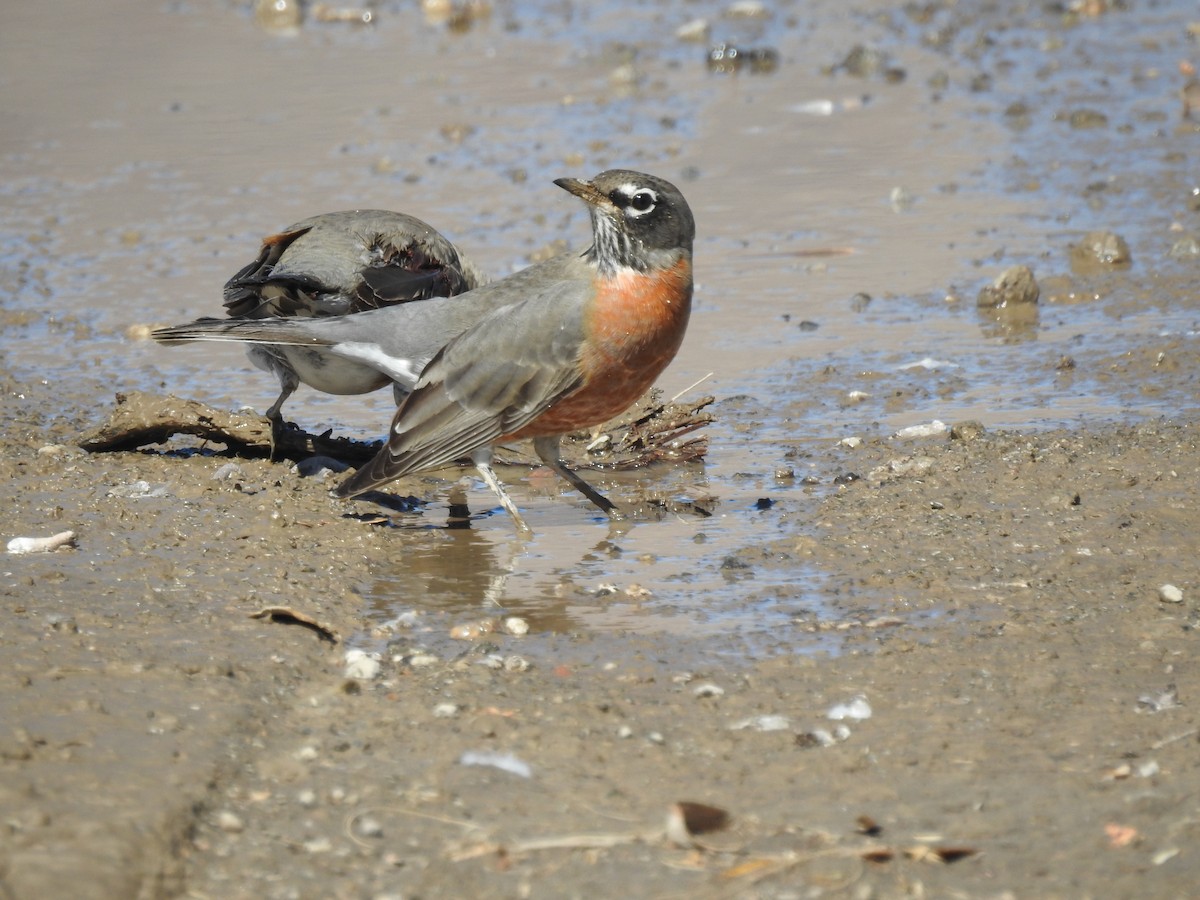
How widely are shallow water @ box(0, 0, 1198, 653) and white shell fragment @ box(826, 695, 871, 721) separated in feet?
1.71

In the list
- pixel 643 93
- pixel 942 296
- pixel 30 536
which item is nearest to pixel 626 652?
pixel 30 536

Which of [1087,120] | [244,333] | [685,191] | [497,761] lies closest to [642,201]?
[244,333]

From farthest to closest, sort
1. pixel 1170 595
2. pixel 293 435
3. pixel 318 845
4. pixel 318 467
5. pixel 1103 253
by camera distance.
Result: pixel 1103 253 < pixel 293 435 < pixel 318 467 < pixel 1170 595 < pixel 318 845

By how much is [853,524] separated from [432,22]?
Result: 1298 centimetres

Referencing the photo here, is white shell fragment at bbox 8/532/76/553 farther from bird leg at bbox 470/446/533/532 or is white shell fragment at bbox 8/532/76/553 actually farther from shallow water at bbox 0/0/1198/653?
Result: bird leg at bbox 470/446/533/532

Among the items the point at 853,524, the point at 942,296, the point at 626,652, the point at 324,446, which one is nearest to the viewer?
the point at 626,652

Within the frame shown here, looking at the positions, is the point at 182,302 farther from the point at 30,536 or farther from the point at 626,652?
the point at 626,652

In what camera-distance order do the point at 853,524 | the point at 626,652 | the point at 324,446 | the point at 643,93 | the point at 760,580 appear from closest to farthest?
1. the point at 626,652
2. the point at 760,580
3. the point at 853,524
4. the point at 324,446
5. the point at 643,93

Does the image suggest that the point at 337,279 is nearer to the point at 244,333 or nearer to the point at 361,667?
the point at 244,333

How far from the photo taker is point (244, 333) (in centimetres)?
651

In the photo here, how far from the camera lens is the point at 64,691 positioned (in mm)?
4363

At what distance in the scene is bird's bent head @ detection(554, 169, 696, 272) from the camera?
6031 mm

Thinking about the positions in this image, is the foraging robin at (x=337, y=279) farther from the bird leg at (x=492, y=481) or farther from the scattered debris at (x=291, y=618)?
the scattered debris at (x=291, y=618)

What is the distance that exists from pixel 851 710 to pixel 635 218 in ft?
7.77
